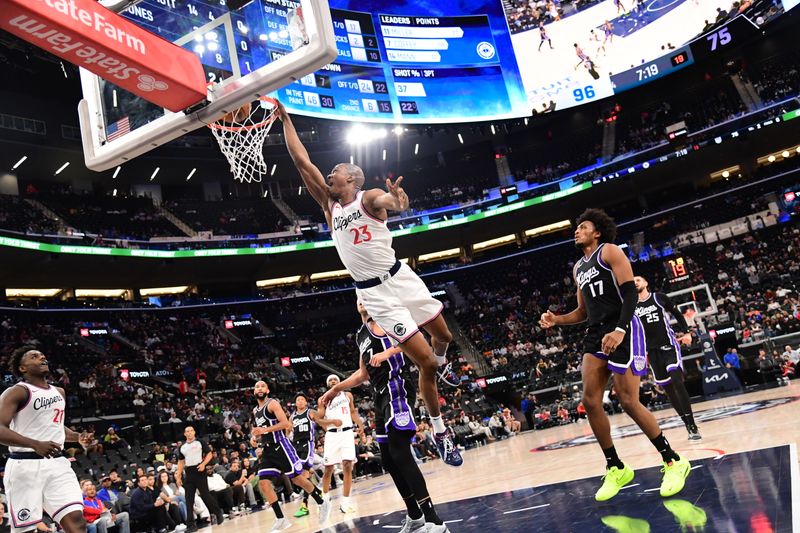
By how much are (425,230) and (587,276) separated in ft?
88.4

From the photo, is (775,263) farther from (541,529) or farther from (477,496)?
(541,529)

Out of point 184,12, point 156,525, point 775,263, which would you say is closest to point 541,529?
point 184,12

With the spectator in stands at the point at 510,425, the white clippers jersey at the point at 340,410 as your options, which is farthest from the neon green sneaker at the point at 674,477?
the spectator in stands at the point at 510,425

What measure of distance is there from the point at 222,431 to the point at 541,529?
18.0 m

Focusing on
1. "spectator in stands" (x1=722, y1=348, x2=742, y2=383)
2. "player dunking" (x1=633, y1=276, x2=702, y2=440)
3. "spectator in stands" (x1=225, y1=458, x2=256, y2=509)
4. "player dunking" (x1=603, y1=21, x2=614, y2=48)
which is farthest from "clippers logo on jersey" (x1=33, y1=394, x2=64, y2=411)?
"player dunking" (x1=603, y1=21, x2=614, y2=48)

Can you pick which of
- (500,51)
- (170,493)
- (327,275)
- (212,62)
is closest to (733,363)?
(170,493)

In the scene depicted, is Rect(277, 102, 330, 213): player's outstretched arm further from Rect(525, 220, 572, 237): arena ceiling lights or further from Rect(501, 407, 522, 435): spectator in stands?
Rect(525, 220, 572, 237): arena ceiling lights

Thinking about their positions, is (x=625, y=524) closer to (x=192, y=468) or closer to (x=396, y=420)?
(x=396, y=420)

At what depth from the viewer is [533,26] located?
26.3 metres

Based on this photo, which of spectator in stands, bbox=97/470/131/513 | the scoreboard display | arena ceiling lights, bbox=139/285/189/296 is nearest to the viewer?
spectator in stands, bbox=97/470/131/513

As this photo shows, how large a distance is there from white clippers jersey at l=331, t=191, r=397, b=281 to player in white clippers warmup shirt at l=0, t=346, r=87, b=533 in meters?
2.78

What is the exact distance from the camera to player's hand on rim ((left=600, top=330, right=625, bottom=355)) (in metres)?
4.80

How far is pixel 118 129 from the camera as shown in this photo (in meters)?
6.07

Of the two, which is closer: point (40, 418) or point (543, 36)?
point (40, 418)
